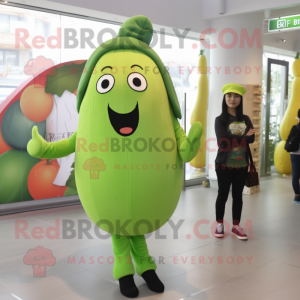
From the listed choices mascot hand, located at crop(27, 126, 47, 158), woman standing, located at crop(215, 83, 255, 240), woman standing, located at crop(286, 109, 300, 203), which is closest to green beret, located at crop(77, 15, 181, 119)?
mascot hand, located at crop(27, 126, 47, 158)

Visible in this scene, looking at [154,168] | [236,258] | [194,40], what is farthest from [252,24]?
[154,168]

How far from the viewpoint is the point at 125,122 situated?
8.80 ft

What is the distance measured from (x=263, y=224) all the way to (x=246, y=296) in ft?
6.84

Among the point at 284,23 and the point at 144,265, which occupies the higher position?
the point at 284,23

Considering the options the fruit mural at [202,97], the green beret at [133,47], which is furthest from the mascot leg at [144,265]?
the fruit mural at [202,97]

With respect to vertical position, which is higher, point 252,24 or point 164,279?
point 252,24

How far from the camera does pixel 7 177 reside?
526 cm

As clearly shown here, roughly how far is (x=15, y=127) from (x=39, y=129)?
0.35m

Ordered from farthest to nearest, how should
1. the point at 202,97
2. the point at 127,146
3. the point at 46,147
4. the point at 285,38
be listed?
the point at 285,38 → the point at 202,97 → the point at 46,147 → the point at 127,146

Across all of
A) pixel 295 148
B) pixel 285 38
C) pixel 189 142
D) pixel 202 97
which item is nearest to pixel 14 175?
pixel 189 142

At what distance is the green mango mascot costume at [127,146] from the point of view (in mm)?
2676

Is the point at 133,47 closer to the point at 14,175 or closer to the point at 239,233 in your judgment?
the point at 239,233

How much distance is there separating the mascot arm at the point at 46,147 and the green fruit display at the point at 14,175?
8.46 ft

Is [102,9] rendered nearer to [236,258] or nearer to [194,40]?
[194,40]
